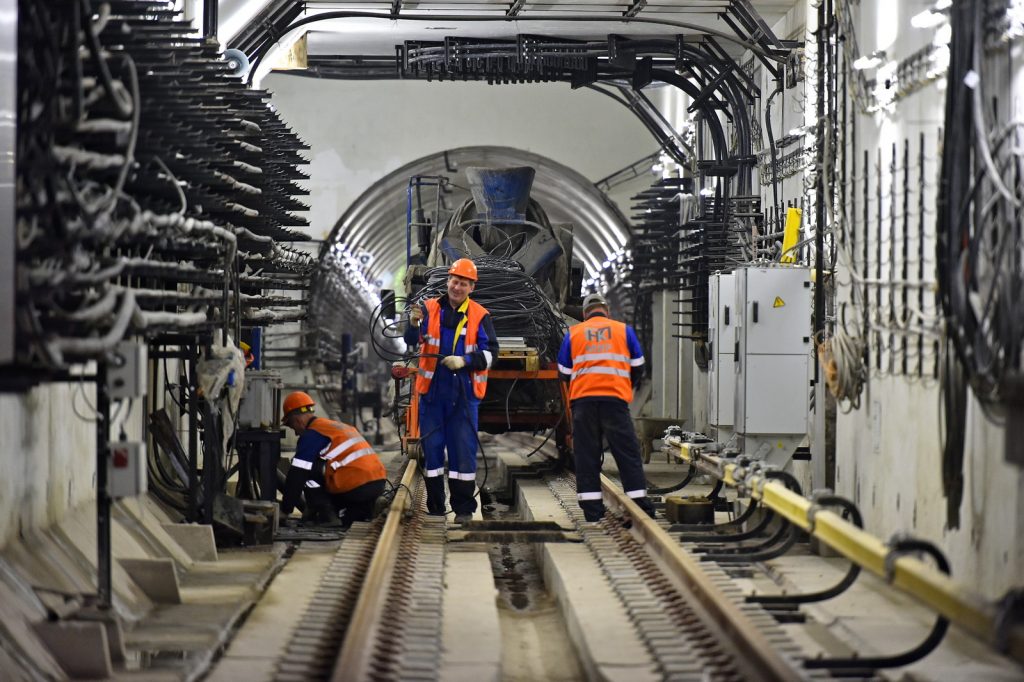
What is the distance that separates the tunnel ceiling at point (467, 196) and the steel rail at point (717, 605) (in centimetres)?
1106

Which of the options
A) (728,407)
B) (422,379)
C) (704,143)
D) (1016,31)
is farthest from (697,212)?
(1016,31)

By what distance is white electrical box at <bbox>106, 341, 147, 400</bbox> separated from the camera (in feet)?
19.3

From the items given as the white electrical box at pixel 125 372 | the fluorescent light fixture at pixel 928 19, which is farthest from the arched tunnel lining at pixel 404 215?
the white electrical box at pixel 125 372

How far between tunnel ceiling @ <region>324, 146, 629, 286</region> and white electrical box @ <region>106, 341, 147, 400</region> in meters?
13.4

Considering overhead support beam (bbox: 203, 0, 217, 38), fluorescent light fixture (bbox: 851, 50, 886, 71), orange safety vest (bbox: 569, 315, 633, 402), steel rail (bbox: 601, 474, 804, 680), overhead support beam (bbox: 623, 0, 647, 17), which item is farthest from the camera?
overhead support beam (bbox: 623, 0, 647, 17)

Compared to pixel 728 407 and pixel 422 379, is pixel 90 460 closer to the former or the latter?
pixel 422 379

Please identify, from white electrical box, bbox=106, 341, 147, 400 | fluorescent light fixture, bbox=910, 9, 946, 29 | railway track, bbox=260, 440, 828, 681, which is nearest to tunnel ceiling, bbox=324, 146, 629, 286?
railway track, bbox=260, 440, 828, 681

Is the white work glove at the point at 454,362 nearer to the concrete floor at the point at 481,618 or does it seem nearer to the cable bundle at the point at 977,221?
the concrete floor at the point at 481,618

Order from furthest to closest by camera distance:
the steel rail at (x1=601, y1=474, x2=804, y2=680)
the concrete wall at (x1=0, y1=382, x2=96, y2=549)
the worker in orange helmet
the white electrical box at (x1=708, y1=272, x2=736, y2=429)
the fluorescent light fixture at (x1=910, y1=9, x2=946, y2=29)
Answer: the white electrical box at (x1=708, y1=272, x2=736, y2=429), the worker in orange helmet, the fluorescent light fixture at (x1=910, y1=9, x2=946, y2=29), the concrete wall at (x1=0, y1=382, x2=96, y2=549), the steel rail at (x1=601, y1=474, x2=804, y2=680)

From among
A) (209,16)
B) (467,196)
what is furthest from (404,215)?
(209,16)

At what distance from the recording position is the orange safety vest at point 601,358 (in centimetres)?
959

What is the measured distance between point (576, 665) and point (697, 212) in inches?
453

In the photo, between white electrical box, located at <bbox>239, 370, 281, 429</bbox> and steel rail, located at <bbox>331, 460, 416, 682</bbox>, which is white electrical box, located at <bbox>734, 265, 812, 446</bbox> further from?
white electrical box, located at <bbox>239, 370, 281, 429</bbox>

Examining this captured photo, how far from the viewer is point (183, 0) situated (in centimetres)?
1191
